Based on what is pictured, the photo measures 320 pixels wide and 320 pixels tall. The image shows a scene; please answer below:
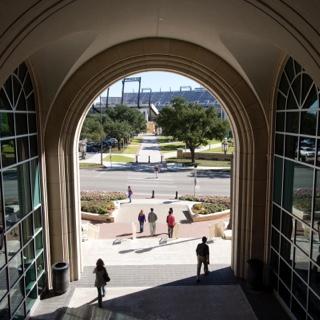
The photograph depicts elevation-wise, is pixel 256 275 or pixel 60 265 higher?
pixel 60 265

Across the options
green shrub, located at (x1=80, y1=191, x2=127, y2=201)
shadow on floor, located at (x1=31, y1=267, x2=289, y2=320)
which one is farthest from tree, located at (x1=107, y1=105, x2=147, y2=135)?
shadow on floor, located at (x1=31, y1=267, x2=289, y2=320)

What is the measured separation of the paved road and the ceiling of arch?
1668 cm

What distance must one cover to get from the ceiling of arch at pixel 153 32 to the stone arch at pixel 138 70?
0.42 meters

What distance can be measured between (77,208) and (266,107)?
649cm

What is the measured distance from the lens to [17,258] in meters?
9.22

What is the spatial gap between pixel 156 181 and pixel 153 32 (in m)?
22.7

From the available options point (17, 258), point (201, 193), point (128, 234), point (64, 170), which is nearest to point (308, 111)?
point (64, 170)

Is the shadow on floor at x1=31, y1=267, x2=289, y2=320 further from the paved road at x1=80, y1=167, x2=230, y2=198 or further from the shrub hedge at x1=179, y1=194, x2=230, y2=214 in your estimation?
the paved road at x1=80, y1=167, x2=230, y2=198

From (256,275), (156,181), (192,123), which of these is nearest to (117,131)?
(192,123)

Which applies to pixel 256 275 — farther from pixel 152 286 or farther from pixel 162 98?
pixel 162 98

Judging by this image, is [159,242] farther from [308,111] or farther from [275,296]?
[308,111]

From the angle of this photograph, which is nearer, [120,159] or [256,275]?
[256,275]

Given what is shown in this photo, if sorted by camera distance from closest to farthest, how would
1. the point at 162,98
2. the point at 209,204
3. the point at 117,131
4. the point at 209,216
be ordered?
the point at 209,216 < the point at 209,204 < the point at 117,131 < the point at 162,98

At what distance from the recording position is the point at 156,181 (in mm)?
32719
